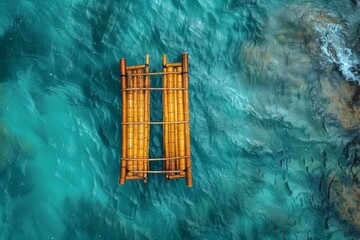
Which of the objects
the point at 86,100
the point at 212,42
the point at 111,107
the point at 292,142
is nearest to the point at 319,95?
the point at 292,142

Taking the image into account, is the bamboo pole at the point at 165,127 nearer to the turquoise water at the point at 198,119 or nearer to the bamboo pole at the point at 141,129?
the bamboo pole at the point at 141,129

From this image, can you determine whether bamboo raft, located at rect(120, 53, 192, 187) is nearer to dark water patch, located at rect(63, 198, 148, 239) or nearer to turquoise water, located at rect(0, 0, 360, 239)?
turquoise water, located at rect(0, 0, 360, 239)

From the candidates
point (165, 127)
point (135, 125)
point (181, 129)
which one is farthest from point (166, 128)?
point (135, 125)

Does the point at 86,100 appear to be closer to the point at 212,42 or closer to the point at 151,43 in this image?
the point at 151,43

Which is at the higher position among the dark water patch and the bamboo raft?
the bamboo raft

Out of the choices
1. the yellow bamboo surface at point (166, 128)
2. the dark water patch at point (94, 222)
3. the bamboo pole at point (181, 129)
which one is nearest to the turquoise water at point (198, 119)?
the dark water patch at point (94, 222)

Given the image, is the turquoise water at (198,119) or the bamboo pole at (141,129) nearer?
the bamboo pole at (141,129)

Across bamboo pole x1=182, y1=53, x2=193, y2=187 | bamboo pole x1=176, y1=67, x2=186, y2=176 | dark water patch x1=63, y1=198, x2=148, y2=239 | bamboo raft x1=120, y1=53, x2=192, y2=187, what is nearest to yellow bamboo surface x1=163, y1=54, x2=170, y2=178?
bamboo raft x1=120, y1=53, x2=192, y2=187
